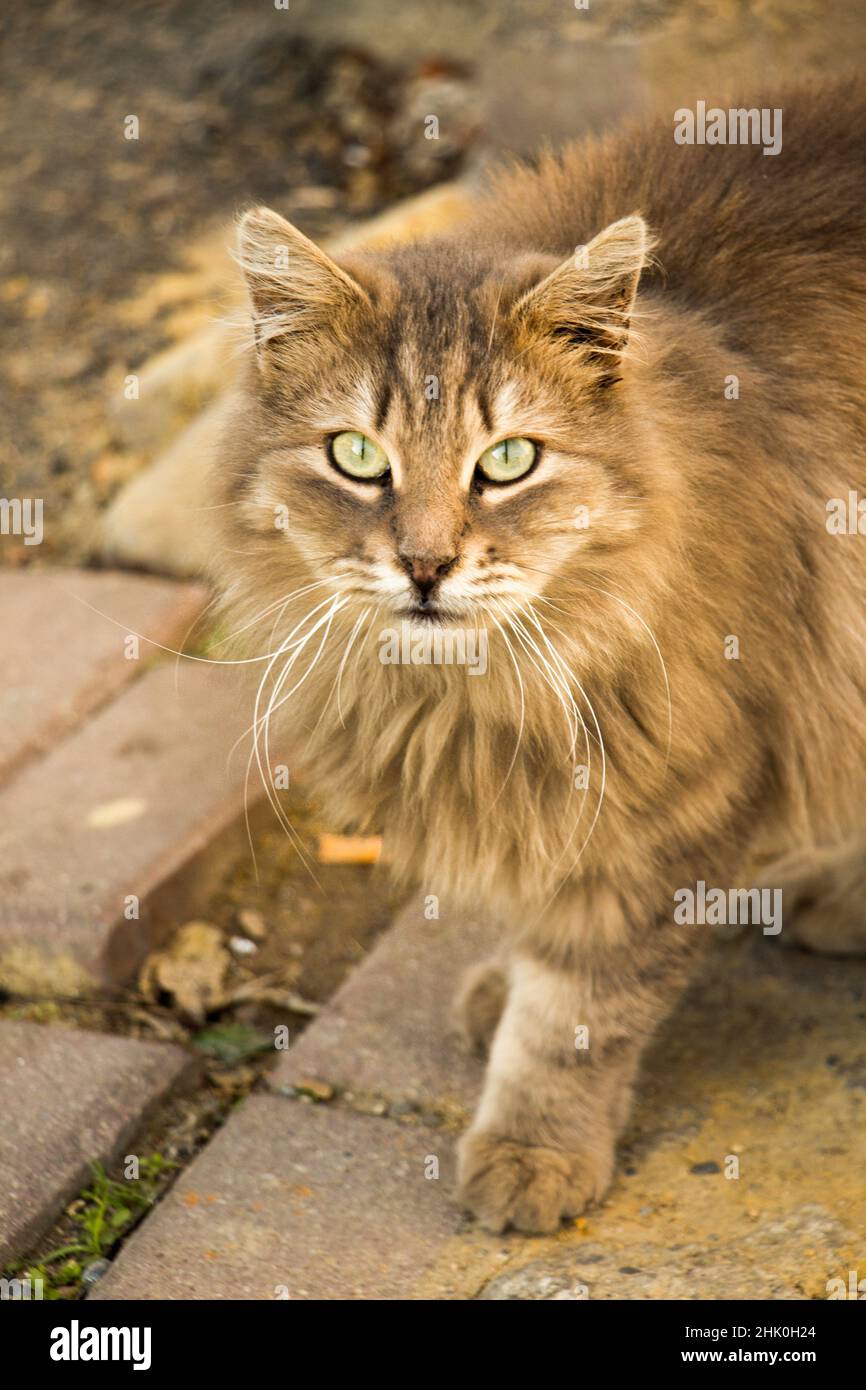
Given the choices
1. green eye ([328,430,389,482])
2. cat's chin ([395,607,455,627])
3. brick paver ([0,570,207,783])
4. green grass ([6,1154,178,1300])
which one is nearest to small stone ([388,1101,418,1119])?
green grass ([6,1154,178,1300])

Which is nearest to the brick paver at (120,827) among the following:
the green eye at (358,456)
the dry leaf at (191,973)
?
the dry leaf at (191,973)

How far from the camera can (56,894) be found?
2850mm

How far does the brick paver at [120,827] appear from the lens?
279 cm

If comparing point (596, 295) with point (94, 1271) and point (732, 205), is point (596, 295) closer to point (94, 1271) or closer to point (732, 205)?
point (732, 205)

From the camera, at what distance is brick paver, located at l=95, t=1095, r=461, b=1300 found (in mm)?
2139

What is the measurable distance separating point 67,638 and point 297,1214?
1.78 m

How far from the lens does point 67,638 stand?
3617 mm

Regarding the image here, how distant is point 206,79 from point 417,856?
169 inches

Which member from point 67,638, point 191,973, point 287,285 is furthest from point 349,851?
point 287,285

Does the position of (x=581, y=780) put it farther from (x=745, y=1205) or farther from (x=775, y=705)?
(x=745, y=1205)

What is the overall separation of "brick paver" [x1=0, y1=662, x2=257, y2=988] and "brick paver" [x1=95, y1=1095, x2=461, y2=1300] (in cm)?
53

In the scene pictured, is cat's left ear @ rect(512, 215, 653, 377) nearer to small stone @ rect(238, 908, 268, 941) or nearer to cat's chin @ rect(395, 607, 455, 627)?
cat's chin @ rect(395, 607, 455, 627)
